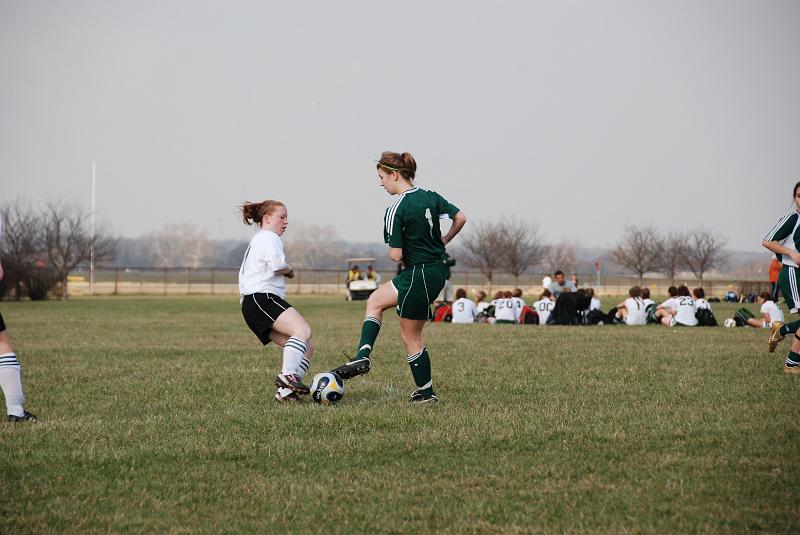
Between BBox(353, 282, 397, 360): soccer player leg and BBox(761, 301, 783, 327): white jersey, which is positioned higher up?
BBox(353, 282, 397, 360): soccer player leg

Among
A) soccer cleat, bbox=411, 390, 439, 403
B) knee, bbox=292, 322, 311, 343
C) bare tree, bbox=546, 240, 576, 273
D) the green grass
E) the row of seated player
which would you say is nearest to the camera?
the green grass

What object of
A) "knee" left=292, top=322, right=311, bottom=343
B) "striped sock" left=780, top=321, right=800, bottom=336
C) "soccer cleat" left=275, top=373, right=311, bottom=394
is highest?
"knee" left=292, top=322, right=311, bottom=343

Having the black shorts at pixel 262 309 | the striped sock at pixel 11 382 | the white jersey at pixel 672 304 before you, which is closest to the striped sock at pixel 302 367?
the black shorts at pixel 262 309

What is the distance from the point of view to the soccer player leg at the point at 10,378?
7276 mm

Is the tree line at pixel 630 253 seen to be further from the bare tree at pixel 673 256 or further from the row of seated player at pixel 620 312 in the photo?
the row of seated player at pixel 620 312

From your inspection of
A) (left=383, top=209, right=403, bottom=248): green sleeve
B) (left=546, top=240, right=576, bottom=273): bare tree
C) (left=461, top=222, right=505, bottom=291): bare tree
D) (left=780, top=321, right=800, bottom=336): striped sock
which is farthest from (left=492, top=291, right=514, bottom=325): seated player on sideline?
(left=546, top=240, right=576, bottom=273): bare tree

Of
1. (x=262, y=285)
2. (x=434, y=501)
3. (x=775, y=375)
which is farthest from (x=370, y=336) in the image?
(x=775, y=375)

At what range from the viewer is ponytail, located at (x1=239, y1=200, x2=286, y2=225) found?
8.42 metres

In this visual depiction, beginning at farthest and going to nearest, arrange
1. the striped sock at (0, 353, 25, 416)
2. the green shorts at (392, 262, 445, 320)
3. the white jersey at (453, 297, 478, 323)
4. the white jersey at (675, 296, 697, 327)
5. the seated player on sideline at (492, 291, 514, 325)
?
the white jersey at (453, 297, 478, 323), the seated player on sideline at (492, 291, 514, 325), the white jersey at (675, 296, 697, 327), the green shorts at (392, 262, 445, 320), the striped sock at (0, 353, 25, 416)

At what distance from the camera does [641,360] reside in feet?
39.8

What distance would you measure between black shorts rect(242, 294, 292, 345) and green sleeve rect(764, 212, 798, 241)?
5652 mm

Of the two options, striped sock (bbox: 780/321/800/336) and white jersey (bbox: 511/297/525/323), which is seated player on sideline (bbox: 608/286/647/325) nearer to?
white jersey (bbox: 511/297/525/323)

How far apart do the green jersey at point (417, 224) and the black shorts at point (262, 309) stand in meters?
1.25

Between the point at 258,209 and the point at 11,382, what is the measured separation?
104 inches
